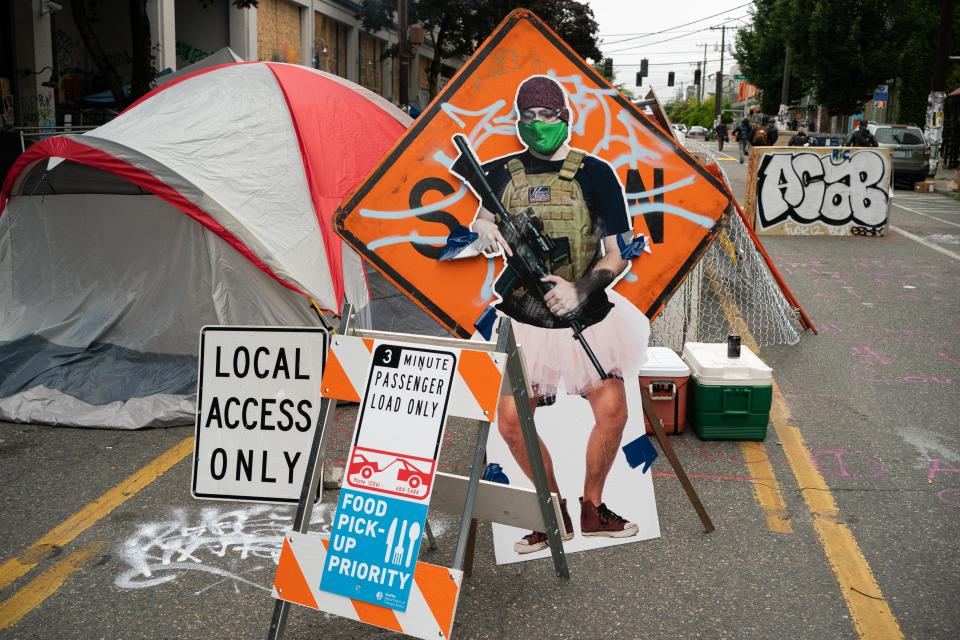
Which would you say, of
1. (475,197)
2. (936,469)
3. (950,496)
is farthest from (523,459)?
(936,469)

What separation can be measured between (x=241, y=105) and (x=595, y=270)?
159 inches

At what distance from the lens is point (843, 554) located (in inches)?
157

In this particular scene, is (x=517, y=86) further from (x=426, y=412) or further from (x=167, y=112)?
(x=167, y=112)

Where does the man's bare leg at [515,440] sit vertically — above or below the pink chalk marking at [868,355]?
above

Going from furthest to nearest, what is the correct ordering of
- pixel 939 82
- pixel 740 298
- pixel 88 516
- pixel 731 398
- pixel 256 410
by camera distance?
pixel 939 82 < pixel 740 298 < pixel 731 398 < pixel 88 516 < pixel 256 410

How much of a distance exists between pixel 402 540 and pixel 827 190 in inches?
537

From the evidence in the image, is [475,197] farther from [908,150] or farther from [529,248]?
[908,150]

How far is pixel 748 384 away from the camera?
5.36m

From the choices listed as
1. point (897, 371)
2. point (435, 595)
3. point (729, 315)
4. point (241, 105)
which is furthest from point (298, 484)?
point (729, 315)

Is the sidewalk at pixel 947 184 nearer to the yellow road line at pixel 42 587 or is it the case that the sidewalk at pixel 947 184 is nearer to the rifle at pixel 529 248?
the rifle at pixel 529 248

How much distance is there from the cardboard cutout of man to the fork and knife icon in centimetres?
110

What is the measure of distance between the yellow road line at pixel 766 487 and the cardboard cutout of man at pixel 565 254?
1.11 m

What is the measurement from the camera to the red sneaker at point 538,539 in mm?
3752

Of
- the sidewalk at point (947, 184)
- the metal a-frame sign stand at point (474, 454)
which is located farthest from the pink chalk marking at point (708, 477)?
the sidewalk at point (947, 184)
